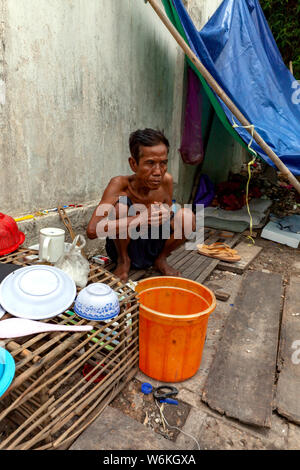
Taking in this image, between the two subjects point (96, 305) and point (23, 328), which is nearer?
point (23, 328)

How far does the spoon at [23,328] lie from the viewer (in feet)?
3.74

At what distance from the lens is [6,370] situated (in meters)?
0.97

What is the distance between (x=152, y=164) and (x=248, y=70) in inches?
101

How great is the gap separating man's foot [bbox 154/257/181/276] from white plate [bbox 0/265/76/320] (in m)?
1.49

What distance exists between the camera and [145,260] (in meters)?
2.80

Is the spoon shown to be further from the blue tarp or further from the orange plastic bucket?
the blue tarp

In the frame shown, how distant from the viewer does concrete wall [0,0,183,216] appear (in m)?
2.24

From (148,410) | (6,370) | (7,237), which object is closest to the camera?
(6,370)

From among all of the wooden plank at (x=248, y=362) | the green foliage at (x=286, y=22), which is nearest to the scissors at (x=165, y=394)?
the wooden plank at (x=248, y=362)

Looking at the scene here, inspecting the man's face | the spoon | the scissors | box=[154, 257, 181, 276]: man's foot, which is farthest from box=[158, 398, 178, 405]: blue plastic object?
the man's face

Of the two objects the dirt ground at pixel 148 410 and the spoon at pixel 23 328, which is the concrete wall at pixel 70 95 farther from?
the dirt ground at pixel 148 410

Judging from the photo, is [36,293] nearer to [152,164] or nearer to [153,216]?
[153,216]

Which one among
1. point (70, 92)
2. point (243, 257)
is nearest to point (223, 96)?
point (70, 92)
